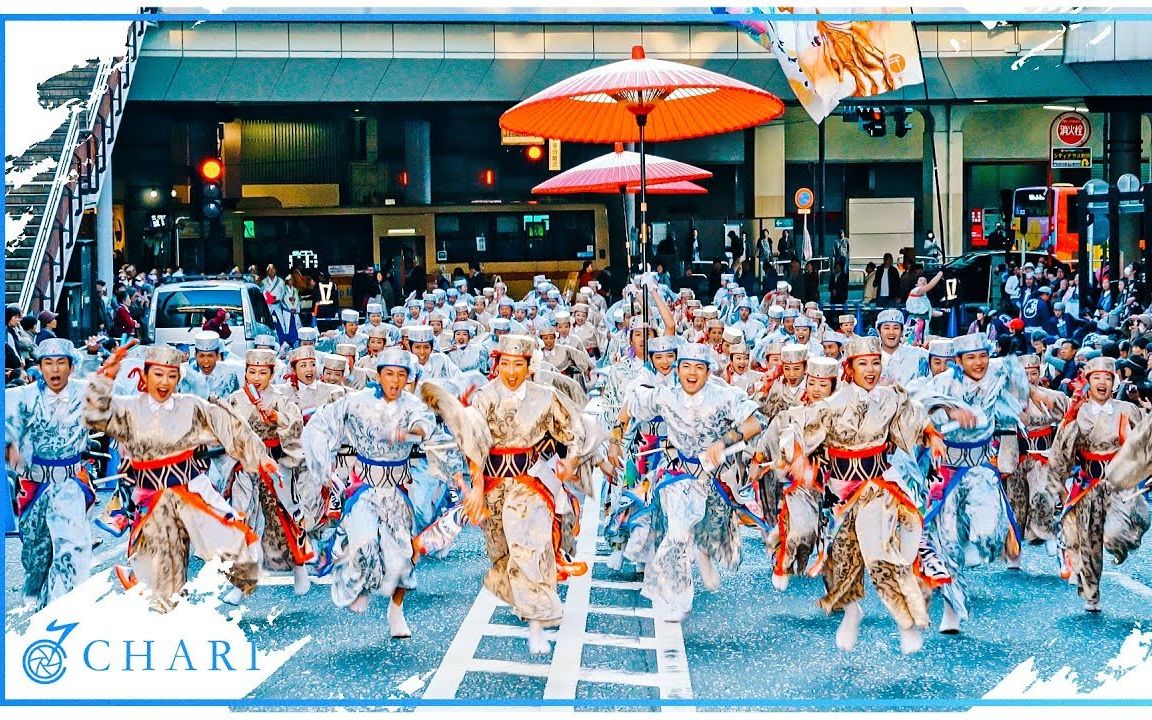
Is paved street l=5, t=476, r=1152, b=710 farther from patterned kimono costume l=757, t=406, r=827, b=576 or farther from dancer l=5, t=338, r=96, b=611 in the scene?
dancer l=5, t=338, r=96, b=611

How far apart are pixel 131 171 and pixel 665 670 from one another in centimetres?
497

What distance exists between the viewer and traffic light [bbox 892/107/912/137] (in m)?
11.7

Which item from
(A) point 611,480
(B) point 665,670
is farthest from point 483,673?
(A) point 611,480

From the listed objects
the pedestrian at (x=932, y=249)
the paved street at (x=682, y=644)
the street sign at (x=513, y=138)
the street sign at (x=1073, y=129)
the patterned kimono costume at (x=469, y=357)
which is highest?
the street sign at (x=513, y=138)

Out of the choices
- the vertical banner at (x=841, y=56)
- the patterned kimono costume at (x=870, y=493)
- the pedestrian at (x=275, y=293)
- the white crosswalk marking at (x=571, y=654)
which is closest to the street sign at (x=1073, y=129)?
the vertical banner at (x=841, y=56)

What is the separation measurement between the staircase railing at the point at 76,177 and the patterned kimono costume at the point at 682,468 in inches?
146

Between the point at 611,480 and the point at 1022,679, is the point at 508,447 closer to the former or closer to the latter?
the point at 611,480

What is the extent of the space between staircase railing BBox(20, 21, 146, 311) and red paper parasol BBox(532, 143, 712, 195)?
A: 328cm

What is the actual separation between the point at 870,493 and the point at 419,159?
4.75 meters

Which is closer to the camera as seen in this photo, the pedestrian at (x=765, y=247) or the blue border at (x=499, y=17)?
A: the blue border at (x=499, y=17)

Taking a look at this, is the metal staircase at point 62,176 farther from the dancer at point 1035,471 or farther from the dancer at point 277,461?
the dancer at point 1035,471

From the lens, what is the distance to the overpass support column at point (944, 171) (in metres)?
11.6

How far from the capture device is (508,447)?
27.8 ft

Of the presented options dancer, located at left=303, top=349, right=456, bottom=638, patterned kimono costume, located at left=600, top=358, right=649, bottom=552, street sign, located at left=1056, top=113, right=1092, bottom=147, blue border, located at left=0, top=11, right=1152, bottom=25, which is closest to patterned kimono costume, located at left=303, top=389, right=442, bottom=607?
dancer, located at left=303, top=349, right=456, bottom=638
